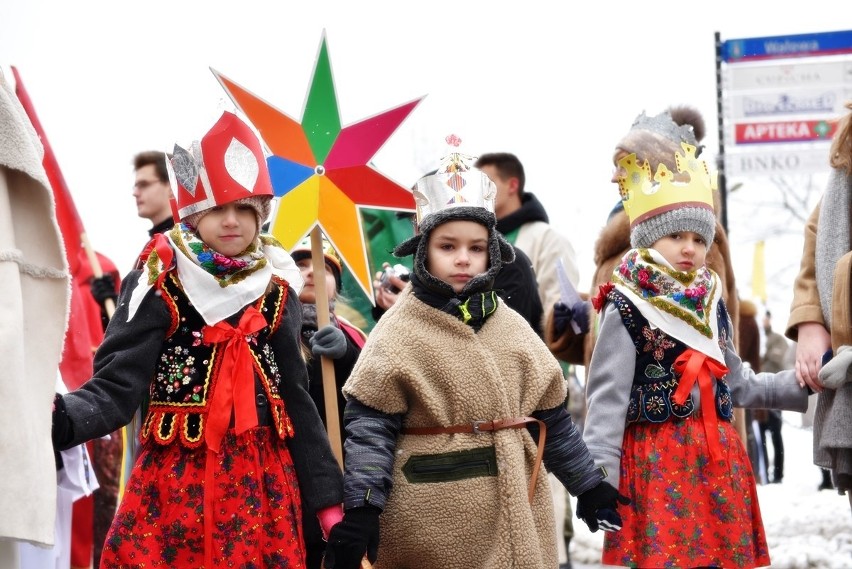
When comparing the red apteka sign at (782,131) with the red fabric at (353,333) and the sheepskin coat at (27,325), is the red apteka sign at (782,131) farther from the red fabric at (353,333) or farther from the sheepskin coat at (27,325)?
the sheepskin coat at (27,325)

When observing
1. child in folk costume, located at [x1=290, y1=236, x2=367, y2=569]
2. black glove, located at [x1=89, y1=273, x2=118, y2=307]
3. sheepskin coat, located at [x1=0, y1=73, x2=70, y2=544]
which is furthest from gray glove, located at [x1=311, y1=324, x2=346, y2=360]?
black glove, located at [x1=89, y1=273, x2=118, y2=307]

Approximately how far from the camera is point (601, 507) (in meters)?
4.46

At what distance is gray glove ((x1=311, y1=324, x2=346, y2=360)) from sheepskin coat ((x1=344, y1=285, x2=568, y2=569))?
0.57m

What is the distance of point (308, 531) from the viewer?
13.8 feet

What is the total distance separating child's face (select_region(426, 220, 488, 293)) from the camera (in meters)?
4.34

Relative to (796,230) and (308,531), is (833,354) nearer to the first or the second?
(308,531)

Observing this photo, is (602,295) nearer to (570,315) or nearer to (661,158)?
(661,158)

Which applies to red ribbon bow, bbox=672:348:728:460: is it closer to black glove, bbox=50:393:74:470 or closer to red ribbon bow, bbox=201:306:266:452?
red ribbon bow, bbox=201:306:266:452

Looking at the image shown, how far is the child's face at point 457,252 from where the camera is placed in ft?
14.2

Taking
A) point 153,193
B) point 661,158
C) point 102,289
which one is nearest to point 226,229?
point 661,158

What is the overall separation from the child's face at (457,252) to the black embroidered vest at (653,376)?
1.00 meters

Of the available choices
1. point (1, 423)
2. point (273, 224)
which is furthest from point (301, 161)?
point (1, 423)

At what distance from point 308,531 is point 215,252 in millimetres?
947

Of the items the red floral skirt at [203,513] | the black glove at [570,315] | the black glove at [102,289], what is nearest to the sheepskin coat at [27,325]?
the red floral skirt at [203,513]
